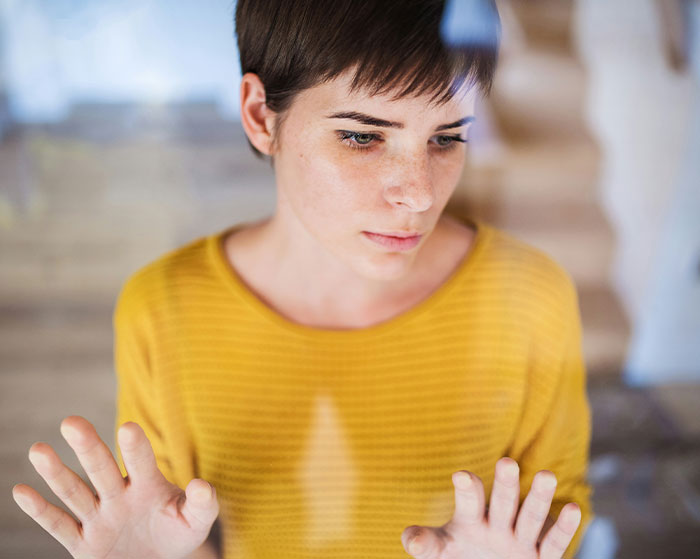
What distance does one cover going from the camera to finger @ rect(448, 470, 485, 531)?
40 centimetres

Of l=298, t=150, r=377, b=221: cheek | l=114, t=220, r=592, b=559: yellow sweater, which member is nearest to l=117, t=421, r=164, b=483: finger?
l=114, t=220, r=592, b=559: yellow sweater

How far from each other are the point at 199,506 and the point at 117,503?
0.06 metres

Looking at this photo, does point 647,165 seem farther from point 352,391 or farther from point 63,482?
point 63,482

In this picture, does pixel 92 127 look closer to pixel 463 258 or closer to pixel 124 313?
pixel 124 313

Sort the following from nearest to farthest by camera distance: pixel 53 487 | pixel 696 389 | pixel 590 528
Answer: pixel 53 487
pixel 590 528
pixel 696 389

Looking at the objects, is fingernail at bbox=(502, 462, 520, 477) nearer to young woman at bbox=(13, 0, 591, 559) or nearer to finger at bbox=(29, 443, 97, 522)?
young woman at bbox=(13, 0, 591, 559)

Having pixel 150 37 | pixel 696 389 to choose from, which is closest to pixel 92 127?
pixel 150 37

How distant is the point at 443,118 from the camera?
1.39 feet

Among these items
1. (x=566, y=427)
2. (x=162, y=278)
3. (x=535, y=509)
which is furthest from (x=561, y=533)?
(x=162, y=278)

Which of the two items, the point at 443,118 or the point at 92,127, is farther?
the point at 92,127

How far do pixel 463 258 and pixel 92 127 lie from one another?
1.22 feet

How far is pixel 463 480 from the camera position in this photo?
40 cm

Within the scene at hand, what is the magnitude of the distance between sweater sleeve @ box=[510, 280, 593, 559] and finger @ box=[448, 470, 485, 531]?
0.11 metres

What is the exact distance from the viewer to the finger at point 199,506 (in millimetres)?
414
